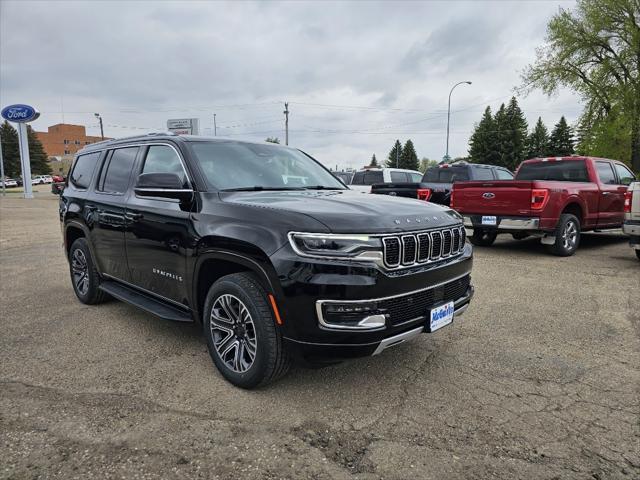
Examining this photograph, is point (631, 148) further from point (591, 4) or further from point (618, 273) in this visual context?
point (618, 273)

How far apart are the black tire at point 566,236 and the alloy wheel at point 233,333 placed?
276 inches

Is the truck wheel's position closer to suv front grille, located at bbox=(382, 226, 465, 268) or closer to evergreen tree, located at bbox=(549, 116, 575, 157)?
suv front grille, located at bbox=(382, 226, 465, 268)

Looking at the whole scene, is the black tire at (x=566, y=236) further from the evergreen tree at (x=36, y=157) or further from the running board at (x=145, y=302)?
the evergreen tree at (x=36, y=157)

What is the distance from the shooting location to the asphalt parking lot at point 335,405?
7.93 ft

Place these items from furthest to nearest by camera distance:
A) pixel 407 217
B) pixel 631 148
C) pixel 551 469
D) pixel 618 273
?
pixel 631 148
pixel 618 273
pixel 407 217
pixel 551 469

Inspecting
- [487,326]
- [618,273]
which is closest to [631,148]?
[618,273]

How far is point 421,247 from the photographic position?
3.03 metres

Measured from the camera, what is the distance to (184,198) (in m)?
3.49

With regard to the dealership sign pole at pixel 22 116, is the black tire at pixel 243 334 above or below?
below

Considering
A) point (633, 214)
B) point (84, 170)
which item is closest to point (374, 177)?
point (633, 214)

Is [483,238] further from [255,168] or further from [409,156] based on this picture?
[409,156]

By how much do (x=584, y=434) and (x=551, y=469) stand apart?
1.55ft

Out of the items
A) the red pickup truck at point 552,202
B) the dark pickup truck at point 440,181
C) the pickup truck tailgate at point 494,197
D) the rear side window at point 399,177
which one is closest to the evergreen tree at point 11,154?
the rear side window at point 399,177

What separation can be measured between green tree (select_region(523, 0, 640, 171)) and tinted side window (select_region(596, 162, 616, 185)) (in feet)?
69.1
